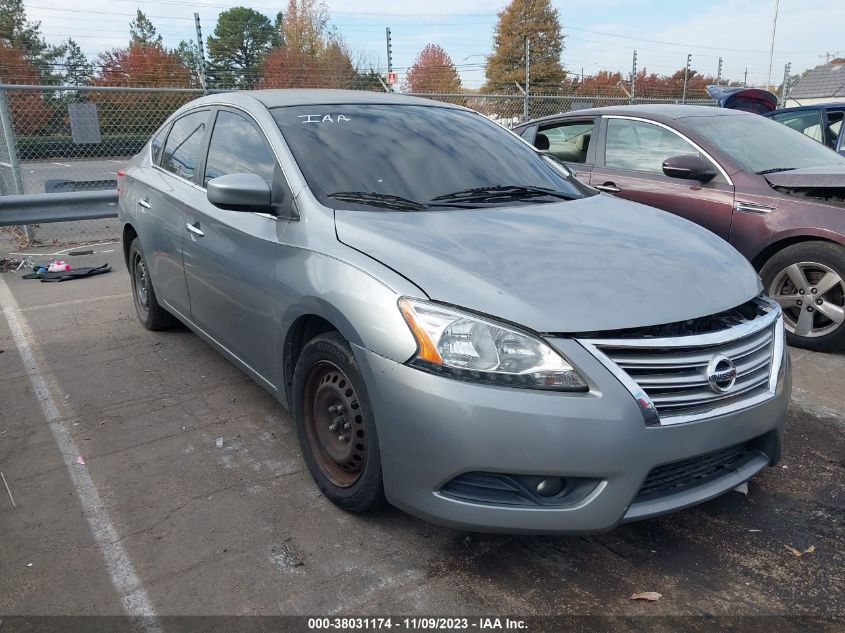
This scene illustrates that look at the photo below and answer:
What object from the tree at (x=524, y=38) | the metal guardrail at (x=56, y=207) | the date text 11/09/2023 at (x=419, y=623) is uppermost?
the tree at (x=524, y=38)

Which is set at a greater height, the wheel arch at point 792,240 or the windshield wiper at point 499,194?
the windshield wiper at point 499,194

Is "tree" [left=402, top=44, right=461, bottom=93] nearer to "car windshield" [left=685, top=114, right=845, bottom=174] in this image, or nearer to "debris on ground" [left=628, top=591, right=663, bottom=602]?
"car windshield" [left=685, top=114, right=845, bottom=174]

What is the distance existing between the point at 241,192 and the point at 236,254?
1.51 ft

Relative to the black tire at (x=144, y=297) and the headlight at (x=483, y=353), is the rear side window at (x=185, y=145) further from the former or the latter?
the headlight at (x=483, y=353)

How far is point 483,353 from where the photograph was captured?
2264mm

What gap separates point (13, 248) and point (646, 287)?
868 cm

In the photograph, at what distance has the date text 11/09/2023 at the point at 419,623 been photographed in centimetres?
223

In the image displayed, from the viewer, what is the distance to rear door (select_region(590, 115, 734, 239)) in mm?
5113

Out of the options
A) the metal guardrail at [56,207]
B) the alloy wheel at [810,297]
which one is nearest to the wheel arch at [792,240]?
the alloy wheel at [810,297]

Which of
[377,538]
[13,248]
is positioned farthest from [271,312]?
[13,248]

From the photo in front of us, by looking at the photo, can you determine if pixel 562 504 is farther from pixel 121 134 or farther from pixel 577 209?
pixel 121 134

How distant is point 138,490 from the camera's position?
308cm

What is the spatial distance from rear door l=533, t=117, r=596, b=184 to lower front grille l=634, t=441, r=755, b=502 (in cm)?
380

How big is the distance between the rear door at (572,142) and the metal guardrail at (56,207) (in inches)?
193
